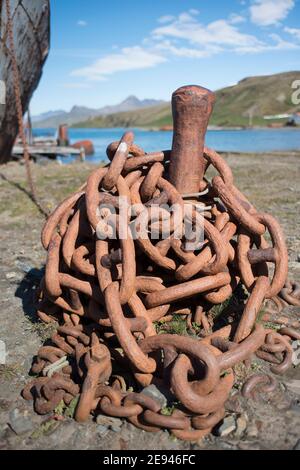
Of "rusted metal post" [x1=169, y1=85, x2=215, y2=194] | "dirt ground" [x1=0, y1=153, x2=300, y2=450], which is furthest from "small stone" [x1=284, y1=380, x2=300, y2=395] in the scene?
"rusted metal post" [x1=169, y1=85, x2=215, y2=194]

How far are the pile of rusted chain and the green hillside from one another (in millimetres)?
77086

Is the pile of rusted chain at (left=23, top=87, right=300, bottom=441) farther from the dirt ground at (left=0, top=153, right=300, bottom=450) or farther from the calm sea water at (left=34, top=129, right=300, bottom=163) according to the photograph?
the calm sea water at (left=34, top=129, right=300, bottom=163)

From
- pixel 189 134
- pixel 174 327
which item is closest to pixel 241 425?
pixel 174 327

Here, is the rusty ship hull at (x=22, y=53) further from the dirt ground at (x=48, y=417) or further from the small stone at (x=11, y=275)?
the small stone at (x=11, y=275)

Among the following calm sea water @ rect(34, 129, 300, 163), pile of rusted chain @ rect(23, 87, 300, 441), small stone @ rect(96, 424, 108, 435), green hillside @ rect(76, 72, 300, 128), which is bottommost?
small stone @ rect(96, 424, 108, 435)

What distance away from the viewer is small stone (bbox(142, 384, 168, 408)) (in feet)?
6.21

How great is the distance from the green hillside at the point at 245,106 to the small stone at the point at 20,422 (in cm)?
7814

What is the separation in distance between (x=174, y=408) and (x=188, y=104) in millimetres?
1744

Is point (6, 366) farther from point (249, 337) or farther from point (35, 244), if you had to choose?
point (35, 244)

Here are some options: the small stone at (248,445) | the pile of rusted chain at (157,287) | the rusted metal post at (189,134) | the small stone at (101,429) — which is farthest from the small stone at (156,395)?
the rusted metal post at (189,134)

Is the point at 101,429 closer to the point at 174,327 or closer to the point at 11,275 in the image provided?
the point at 174,327

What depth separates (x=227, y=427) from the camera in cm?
190

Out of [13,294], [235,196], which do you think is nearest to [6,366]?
[13,294]

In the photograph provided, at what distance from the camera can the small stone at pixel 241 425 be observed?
6.24 feet
